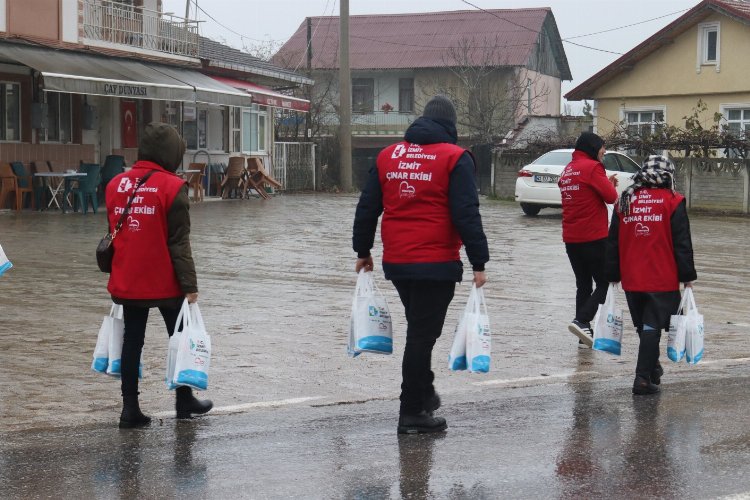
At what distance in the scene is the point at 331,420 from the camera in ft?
22.1

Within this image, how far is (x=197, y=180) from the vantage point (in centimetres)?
2856

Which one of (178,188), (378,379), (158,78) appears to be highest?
(158,78)

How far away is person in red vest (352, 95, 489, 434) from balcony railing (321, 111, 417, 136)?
49.8 metres

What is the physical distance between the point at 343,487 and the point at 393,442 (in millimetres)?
926

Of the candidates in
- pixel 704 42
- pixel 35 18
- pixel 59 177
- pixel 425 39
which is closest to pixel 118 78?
pixel 35 18

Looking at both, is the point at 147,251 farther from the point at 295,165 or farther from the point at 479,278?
the point at 295,165

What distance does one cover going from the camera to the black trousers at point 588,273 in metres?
9.38

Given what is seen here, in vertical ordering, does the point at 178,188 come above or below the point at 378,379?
above

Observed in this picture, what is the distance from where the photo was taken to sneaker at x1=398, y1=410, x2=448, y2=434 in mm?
6324

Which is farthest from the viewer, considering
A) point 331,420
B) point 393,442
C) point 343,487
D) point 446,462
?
point 331,420

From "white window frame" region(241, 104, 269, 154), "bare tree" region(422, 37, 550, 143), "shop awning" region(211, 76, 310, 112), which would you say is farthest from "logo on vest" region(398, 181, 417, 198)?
"bare tree" region(422, 37, 550, 143)

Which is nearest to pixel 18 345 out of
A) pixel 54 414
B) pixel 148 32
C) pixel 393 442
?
pixel 54 414

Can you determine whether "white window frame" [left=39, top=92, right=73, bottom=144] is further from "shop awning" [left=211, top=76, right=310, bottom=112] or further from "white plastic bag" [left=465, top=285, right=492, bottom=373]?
"white plastic bag" [left=465, top=285, right=492, bottom=373]

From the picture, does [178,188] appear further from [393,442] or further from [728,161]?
[728,161]
